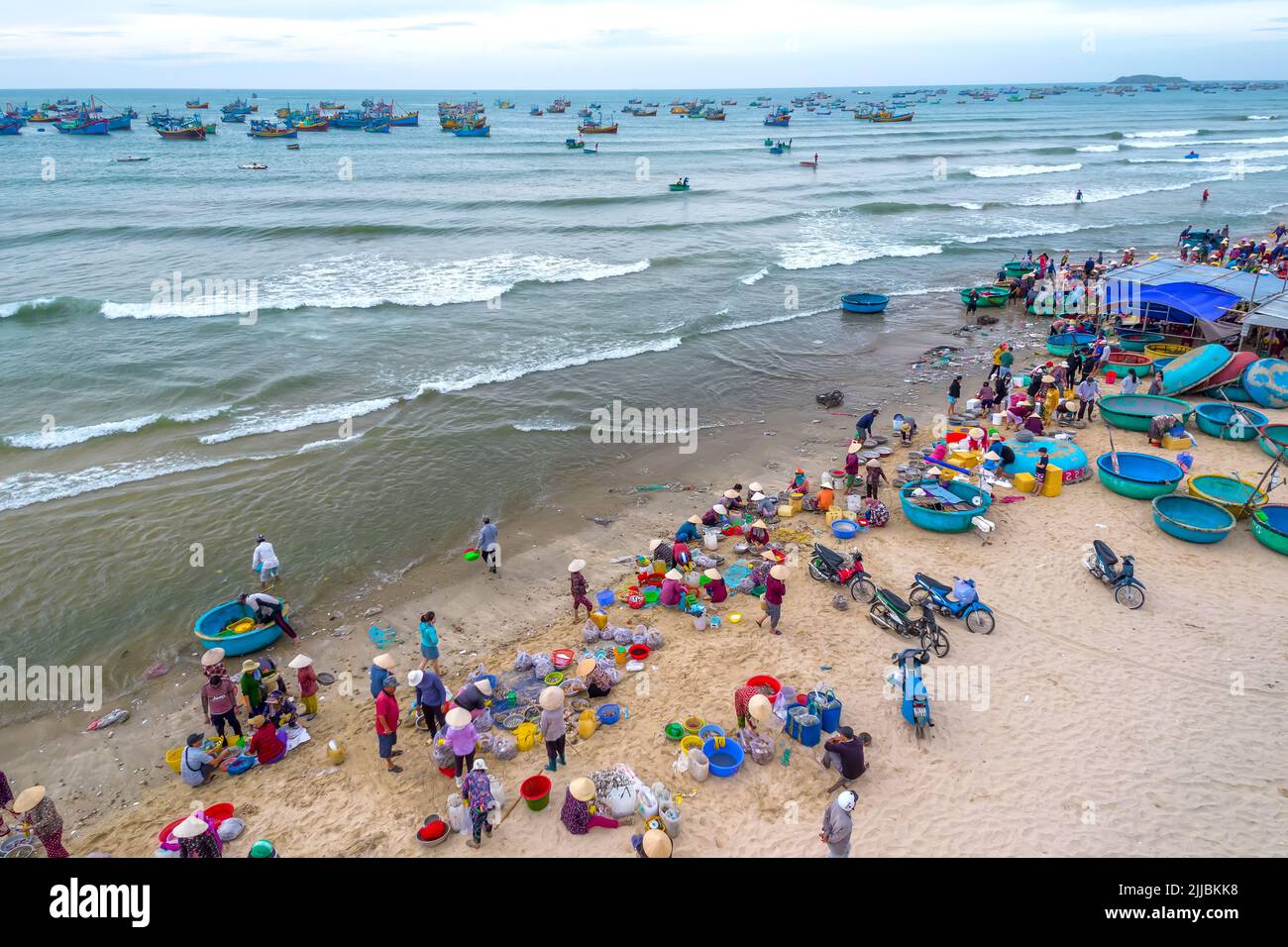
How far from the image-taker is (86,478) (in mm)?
17578

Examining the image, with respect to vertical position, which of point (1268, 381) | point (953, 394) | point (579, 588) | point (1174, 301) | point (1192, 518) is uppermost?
point (1174, 301)

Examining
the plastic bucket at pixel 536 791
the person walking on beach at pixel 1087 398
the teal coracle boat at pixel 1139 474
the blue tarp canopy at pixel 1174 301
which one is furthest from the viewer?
the blue tarp canopy at pixel 1174 301

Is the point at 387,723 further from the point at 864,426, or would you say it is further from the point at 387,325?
the point at 387,325

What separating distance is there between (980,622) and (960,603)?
42 cm

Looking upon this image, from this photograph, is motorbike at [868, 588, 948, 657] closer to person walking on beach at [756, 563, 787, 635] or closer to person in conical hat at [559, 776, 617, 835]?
person walking on beach at [756, 563, 787, 635]

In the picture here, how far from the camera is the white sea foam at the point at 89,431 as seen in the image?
19.1 metres

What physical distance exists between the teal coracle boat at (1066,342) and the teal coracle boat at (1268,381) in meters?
A: 5.89

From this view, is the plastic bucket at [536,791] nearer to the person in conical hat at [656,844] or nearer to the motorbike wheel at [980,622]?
the person in conical hat at [656,844]

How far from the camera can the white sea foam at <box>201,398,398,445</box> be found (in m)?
19.8

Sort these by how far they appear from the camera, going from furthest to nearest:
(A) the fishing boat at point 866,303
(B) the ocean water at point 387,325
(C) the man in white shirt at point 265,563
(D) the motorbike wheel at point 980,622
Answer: (A) the fishing boat at point 866,303
(B) the ocean water at point 387,325
(C) the man in white shirt at point 265,563
(D) the motorbike wheel at point 980,622

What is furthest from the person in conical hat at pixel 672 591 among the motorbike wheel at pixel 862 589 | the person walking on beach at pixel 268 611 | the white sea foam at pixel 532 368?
the white sea foam at pixel 532 368

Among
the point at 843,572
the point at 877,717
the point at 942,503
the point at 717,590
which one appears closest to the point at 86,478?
the point at 717,590

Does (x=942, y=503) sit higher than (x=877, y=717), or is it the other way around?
(x=942, y=503)

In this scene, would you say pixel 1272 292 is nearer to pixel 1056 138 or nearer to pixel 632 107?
pixel 1056 138
